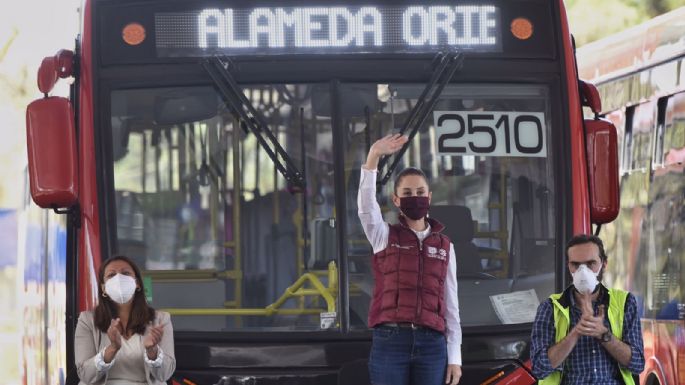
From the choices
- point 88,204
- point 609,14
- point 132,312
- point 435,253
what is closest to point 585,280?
point 435,253

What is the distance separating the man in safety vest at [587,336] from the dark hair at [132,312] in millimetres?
1657

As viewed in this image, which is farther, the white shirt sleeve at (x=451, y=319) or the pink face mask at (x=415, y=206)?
the white shirt sleeve at (x=451, y=319)

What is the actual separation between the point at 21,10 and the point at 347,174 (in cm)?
1357

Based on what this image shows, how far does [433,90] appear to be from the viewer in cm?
839

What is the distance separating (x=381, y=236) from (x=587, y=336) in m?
1.20

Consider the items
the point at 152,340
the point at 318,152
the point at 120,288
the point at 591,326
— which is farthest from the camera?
the point at 318,152

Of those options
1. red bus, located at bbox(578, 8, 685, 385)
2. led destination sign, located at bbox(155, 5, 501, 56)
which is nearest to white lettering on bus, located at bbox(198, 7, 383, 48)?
led destination sign, located at bbox(155, 5, 501, 56)

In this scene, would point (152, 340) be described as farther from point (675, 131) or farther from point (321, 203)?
point (675, 131)

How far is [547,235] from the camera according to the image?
853 centimetres

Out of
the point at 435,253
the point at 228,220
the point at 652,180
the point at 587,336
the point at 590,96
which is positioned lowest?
the point at 587,336

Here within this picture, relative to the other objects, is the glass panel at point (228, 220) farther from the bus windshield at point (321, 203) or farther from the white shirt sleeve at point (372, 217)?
the white shirt sleeve at point (372, 217)

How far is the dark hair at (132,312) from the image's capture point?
22.6 feet

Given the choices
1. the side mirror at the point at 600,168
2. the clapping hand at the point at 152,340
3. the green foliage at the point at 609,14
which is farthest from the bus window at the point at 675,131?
the green foliage at the point at 609,14

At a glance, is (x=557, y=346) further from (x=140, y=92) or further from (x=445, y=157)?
(x=140, y=92)
